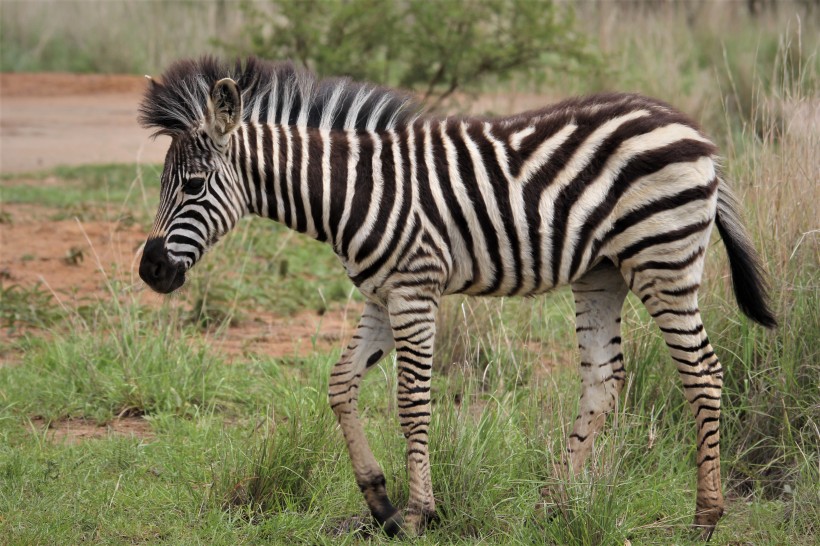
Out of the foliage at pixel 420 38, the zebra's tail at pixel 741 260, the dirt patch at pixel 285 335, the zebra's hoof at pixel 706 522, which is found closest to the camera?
the zebra's hoof at pixel 706 522

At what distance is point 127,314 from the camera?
709 centimetres

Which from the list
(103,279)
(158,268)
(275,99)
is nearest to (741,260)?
(275,99)

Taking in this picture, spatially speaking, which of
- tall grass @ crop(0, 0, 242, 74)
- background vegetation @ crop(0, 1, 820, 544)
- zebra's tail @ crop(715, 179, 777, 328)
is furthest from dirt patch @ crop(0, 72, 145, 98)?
zebra's tail @ crop(715, 179, 777, 328)

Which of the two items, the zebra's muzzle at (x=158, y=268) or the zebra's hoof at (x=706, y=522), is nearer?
the zebra's muzzle at (x=158, y=268)

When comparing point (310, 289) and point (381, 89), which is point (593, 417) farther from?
point (310, 289)

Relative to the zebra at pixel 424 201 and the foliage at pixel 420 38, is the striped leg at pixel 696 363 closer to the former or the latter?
the zebra at pixel 424 201

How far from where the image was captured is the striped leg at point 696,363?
5031mm

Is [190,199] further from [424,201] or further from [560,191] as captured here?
[560,191]

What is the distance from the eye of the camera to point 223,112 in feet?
15.8

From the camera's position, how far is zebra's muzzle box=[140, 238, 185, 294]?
4.89 metres

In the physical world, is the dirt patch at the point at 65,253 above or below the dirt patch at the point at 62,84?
below

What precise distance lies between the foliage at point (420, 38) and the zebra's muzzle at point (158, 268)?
7.52 m

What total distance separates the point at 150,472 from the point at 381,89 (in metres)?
2.57

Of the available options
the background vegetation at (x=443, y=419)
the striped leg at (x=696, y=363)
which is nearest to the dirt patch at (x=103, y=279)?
Result: the background vegetation at (x=443, y=419)
